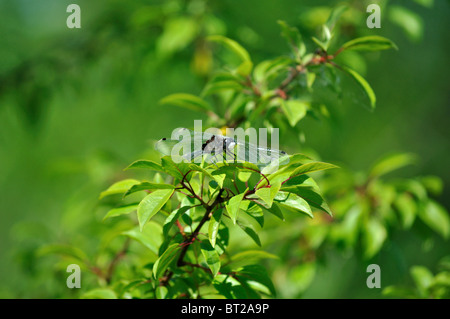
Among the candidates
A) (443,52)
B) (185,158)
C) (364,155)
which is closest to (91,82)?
(185,158)

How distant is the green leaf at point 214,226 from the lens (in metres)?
0.84

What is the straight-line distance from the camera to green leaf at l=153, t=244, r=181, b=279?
0.88 metres

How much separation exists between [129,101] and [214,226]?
1.88 meters

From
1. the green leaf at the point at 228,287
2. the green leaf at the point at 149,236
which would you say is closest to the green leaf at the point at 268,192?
the green leaf at the point at 228,287

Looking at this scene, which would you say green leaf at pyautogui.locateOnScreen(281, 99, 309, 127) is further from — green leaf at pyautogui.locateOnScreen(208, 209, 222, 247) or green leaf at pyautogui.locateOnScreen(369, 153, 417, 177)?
green leaf at pyautogui.locateOnScreen(369, 153, 417, 177)

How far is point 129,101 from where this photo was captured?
101 inches

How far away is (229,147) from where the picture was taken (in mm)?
916

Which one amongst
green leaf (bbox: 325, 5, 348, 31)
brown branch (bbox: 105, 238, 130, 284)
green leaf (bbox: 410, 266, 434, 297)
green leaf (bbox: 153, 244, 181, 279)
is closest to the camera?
green leaf (bbox: 153, 244, 181, 279)

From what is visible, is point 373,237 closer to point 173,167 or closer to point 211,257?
point 211,257

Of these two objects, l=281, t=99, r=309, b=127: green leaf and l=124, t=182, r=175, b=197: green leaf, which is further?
l=281, t=99, r=309, b=127: green leaf

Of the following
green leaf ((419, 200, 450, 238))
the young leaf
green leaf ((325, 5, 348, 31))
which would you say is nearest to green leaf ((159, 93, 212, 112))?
green leaf ((325, 5, 348, 31))

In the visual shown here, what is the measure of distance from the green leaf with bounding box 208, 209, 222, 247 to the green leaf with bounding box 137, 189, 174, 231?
0.10 metres

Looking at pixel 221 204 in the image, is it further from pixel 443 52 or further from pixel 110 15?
pixel 443 52

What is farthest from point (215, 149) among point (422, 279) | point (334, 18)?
point (422, 279)
